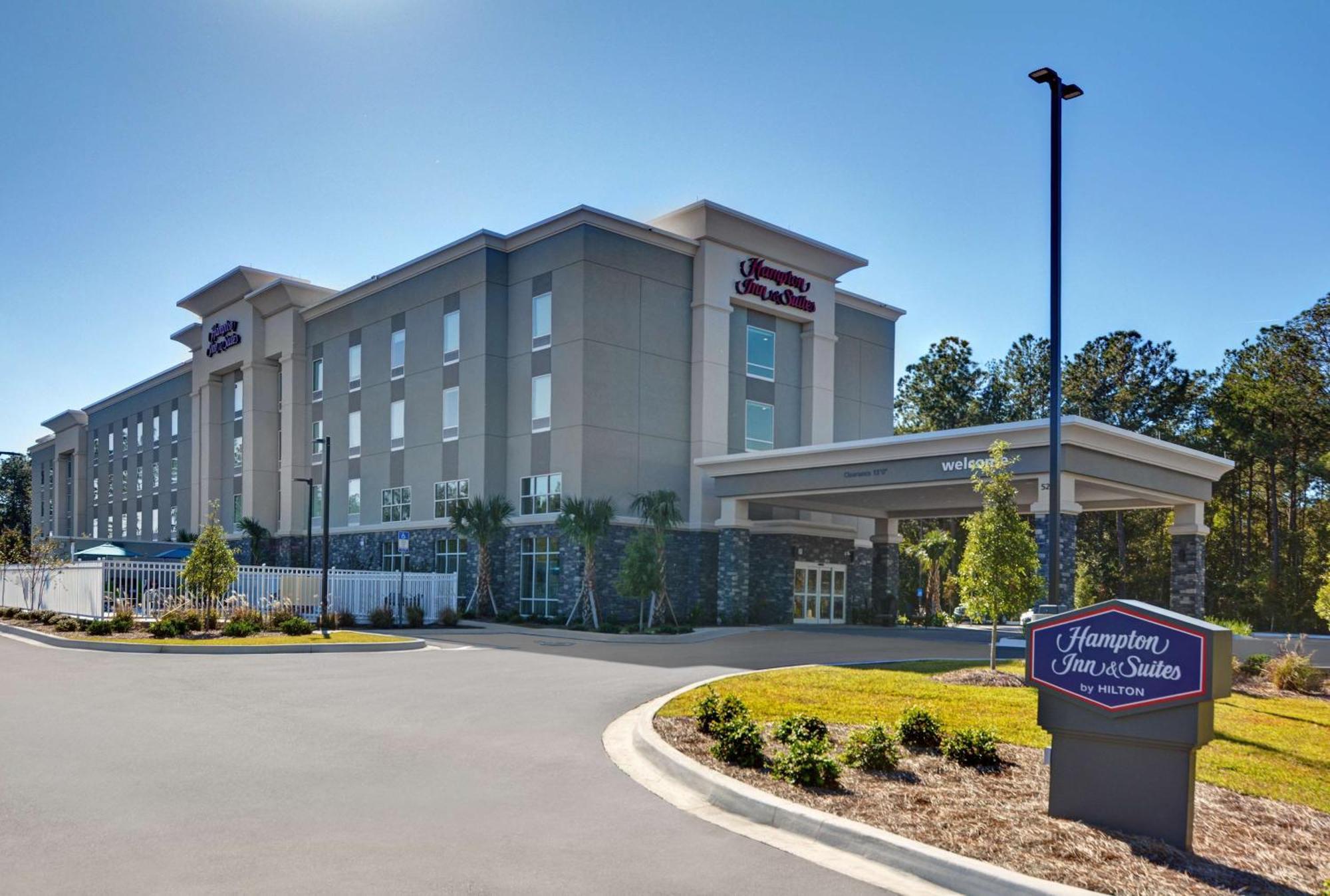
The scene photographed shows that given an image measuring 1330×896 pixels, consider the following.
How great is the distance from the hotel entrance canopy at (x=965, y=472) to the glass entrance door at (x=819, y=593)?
9.41 feet

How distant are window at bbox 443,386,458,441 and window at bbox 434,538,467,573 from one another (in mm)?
4089

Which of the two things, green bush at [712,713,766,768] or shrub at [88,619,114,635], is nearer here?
green bush at [712,713,766,768]

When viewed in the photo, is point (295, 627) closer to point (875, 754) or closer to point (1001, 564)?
point (1001, 564)

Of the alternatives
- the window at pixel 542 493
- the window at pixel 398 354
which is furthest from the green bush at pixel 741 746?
the window at pixel 398 354

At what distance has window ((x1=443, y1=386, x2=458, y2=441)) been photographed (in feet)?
136

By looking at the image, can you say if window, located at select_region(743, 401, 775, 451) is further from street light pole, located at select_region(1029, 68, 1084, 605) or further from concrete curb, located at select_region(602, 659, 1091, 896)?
concrete curb, located at select_region(602, 659, 1091, 896)

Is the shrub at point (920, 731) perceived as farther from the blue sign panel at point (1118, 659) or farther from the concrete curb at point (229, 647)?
the concrete curb at point (229, 647)

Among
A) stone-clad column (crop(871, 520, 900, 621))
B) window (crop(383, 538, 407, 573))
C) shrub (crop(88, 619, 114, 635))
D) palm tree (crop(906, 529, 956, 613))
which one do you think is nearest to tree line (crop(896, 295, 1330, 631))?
palm tree (crop(906, 529, 956, 613))

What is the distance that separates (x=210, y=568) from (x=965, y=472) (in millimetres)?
20858

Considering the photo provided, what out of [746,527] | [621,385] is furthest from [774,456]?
[621,385]

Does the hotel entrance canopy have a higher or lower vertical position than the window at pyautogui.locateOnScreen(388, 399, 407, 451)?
lower

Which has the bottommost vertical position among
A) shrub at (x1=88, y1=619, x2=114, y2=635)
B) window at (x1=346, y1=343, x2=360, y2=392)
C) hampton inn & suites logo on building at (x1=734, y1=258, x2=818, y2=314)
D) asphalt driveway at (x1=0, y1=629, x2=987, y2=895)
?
shrub at (x1=88, y1=619, x2=114, y2=635)

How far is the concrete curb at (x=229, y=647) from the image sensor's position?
22828mm

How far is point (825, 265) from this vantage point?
1705 inches
